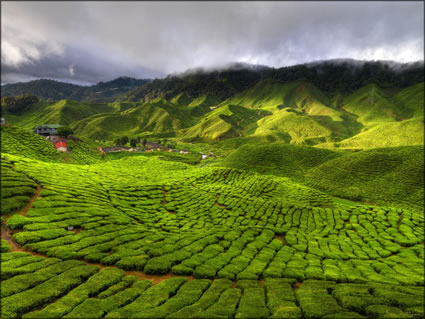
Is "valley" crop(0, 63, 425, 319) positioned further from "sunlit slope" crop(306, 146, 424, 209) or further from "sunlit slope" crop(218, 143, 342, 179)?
"sunlit slope" crop(218, 143, 342, 179)

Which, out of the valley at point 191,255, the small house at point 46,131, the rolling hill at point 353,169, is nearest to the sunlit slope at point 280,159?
the rolling hill at point 353,169

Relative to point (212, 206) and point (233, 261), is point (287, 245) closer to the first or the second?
point (233, 261)

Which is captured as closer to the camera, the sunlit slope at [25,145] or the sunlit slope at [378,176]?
the sunlit slope at [25,145]

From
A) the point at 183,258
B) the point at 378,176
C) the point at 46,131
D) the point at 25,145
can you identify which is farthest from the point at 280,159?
the point at 46,131

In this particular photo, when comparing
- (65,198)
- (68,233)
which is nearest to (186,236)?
(68,233)

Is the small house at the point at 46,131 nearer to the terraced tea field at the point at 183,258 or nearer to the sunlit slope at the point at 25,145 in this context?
the sunlit slope at the point at 25,145

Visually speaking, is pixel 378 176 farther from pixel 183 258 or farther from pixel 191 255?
pixel 183 258
